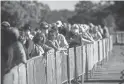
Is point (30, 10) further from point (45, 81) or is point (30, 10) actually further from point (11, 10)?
point (45, 81)

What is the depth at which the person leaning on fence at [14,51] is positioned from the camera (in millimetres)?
10156

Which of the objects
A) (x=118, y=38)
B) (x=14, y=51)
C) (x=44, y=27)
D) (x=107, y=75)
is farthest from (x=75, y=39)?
(x=118, y=38)

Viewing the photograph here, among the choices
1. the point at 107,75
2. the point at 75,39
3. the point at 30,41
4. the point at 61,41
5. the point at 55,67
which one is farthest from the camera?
the point at 107,75

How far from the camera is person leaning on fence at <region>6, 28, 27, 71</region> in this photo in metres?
10.2

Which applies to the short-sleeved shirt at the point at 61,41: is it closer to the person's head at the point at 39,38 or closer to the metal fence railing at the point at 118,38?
the person's head at the point at 39,38

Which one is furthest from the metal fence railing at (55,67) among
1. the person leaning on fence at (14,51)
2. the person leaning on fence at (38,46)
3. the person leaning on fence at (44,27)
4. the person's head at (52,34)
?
the person leaning on fence at (44,27)

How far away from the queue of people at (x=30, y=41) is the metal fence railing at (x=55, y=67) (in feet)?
0.81

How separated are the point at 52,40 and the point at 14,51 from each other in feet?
17.7

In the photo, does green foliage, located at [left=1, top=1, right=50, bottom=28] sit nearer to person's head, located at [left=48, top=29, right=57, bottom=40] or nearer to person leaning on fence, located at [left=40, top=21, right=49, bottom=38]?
person's head, located at [left=48, top=29, right=57, bottom=40]

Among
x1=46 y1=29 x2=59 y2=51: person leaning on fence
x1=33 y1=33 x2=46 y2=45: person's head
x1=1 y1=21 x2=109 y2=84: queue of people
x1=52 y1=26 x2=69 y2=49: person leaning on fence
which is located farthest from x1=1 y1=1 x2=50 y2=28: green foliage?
x1=33 y1=33 x2=46 y2=45: person's head

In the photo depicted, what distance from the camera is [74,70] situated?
16312 mm

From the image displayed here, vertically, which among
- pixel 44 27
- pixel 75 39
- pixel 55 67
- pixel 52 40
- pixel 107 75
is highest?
pixel 44 27

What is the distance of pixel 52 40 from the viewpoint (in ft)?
51.4

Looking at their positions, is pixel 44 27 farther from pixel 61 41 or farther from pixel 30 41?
pixel 30 41
